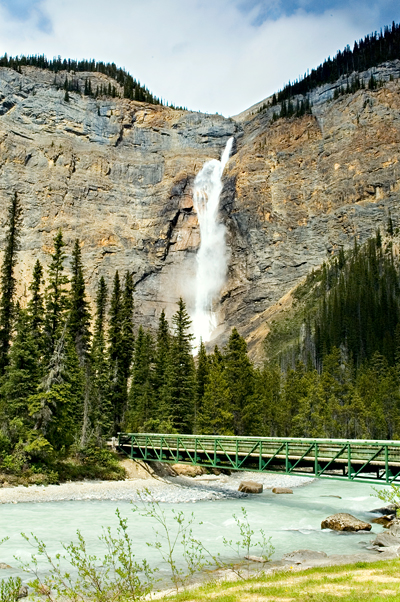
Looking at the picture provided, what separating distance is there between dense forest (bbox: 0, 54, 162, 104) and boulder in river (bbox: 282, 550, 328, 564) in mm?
165258

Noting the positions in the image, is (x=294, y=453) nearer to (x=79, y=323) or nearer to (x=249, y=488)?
(x=249, y=488)

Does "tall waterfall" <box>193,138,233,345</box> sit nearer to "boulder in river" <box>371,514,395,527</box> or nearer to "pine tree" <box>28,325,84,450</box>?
"pine tree" <box>28,325,84,450</box>

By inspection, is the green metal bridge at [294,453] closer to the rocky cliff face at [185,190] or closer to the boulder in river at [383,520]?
the boulder in river at [383,520]

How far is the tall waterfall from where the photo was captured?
134 metres

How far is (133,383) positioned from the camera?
65.7 meters

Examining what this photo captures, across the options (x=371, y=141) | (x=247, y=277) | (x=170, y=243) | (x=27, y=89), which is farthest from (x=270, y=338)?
(x=27, y=89)

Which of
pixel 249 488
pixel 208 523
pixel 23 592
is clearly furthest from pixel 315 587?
pixel 249 488

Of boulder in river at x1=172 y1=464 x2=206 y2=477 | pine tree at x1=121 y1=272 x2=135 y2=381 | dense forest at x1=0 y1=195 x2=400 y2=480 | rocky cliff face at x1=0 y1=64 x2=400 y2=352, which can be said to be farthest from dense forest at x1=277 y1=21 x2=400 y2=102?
boulder in river at x1=172 y1=464 x2=206 y2=477

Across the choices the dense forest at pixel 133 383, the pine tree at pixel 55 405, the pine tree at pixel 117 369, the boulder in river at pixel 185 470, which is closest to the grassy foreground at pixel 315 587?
the dense forest at pixel 133 383

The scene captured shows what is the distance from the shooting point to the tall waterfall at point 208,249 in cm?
13350

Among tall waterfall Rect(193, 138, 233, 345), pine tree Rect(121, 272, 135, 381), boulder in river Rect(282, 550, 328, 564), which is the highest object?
tall waterfall Rect(193, 138, 233, 345)

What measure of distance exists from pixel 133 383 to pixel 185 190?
92031mm

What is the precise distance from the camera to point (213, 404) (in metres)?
50.5

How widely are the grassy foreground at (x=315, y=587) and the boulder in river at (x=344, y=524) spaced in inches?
402
